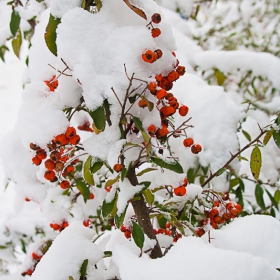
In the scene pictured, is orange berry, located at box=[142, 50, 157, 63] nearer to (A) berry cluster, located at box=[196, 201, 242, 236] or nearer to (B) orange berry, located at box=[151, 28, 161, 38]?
(B) orange berry, located at box=[151, 28, 161, 38]

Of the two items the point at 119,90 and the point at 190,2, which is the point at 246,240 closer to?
the point at 119,90

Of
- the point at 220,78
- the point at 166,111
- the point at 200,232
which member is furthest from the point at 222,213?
the point at 220,78

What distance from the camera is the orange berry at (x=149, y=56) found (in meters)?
0.75

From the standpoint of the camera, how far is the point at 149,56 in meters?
0.75

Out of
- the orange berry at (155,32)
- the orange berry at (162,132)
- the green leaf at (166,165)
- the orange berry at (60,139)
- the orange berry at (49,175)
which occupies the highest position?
the orange berry at (155,32)

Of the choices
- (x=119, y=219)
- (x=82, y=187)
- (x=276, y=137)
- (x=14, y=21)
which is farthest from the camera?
(x=14, y=21)

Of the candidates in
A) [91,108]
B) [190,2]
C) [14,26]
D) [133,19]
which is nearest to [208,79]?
[190,2]

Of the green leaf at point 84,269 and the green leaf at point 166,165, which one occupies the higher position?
the green leaf at point 166,165

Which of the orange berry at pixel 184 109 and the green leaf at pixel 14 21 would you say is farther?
the green leaf at pixel 14 21

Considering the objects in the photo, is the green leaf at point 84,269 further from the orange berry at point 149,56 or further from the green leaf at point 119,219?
the orange berry at point 149,56

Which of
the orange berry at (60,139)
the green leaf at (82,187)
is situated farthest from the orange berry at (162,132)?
the green leaf at (82,187)

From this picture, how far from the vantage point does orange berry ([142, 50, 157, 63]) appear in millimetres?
745

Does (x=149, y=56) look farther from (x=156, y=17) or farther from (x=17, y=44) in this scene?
(x=17, y=44)

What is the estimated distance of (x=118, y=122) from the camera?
0.83 meters
